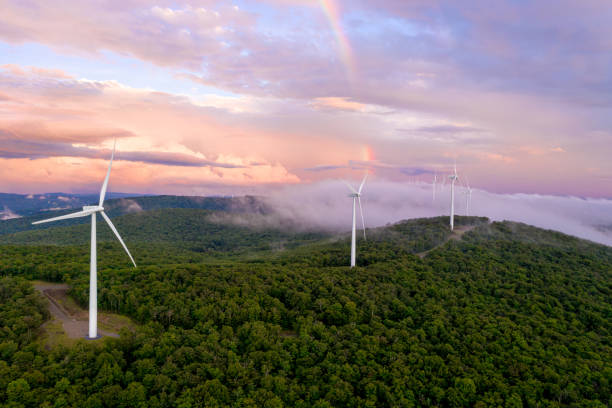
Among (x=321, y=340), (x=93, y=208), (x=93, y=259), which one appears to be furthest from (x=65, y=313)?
(x=321, y=340)

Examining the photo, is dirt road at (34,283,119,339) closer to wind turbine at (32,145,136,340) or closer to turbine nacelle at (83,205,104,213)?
wind turbine at (32,145,136,340)

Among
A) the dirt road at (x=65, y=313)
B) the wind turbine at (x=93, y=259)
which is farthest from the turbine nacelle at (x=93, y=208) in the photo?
the dirt road at (x=65, y=313)

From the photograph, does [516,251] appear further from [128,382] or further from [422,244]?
[128,382]

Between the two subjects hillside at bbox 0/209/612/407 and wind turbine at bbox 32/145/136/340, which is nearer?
hillside at bbox 0/209/612/407

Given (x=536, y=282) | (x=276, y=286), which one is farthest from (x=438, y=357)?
(x=536, y=282)

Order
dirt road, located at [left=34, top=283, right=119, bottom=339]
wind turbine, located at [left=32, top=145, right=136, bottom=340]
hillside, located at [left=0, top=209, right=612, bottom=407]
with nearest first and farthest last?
hillside, located at [left=0, top=209, right=612, bottom=407] < wind turbine, located at [left=32, top=145, right=136, bottom=340] < dirt road, located at [left=34, top=283, right=119, bottom=339]

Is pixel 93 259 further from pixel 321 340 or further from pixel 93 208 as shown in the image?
pixel 321 340

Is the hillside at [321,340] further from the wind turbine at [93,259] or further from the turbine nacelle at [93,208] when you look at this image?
the turbine nacelle at [93,208]

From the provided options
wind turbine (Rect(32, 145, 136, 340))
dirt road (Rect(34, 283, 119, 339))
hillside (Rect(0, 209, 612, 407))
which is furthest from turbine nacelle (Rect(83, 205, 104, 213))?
dirt road (Rect(34, 283, 119, 339))
